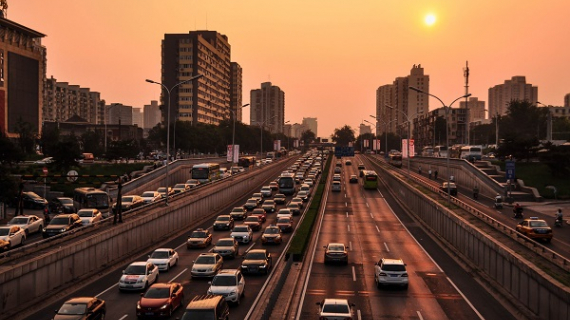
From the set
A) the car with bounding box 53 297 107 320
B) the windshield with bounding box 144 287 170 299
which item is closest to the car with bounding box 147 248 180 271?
the windshield with bounding box 144 287 170 299

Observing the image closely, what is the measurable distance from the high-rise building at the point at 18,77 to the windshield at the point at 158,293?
107 meters

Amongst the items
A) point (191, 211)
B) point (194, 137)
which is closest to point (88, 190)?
point (191, 211)

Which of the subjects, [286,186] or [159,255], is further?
[286,186]

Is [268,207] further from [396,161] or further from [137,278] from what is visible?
[396,161]

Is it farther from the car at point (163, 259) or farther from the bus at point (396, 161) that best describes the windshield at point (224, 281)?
the bus at point (396, 161)

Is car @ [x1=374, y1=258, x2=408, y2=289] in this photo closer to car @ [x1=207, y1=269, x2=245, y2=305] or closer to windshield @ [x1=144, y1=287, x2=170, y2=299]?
car @ [x1=207, y1=269, x2=245, y2=305]

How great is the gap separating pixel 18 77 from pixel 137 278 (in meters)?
116

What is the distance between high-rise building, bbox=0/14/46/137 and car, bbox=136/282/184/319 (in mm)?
106498

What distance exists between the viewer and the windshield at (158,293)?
2330 cm

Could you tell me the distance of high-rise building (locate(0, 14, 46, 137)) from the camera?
398 feet

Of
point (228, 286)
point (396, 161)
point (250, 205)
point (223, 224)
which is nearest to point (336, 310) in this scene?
point (228, 286)

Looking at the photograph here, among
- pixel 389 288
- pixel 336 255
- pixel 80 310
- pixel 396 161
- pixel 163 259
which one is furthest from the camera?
pixel 396 161

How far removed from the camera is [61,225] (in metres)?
39.9

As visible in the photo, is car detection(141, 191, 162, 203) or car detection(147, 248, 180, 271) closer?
car detection(147, 248, 180, 271)
